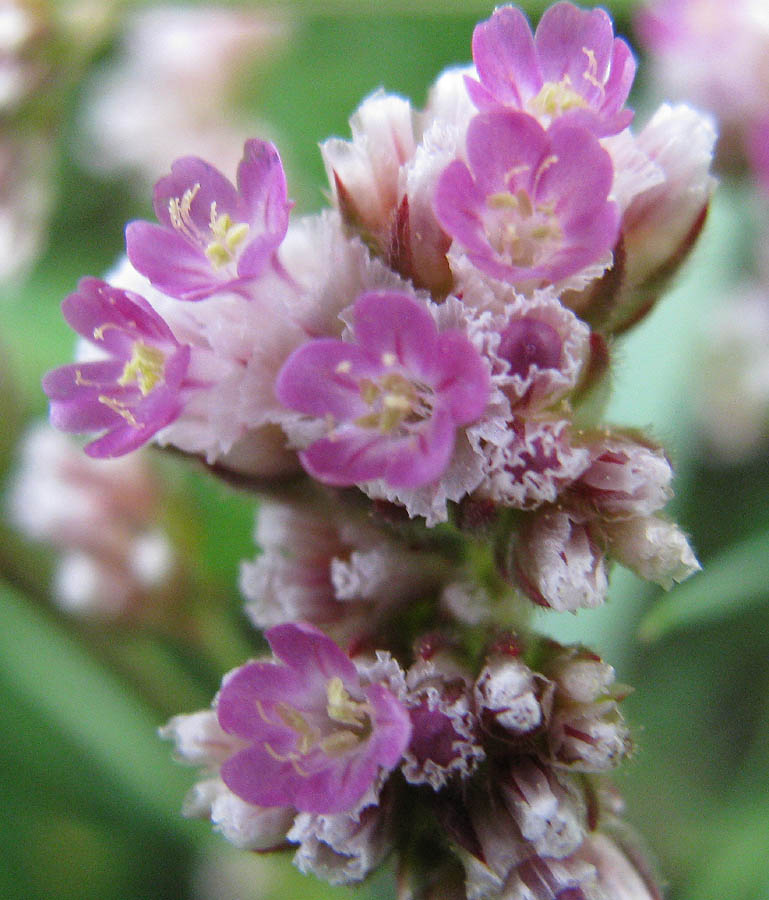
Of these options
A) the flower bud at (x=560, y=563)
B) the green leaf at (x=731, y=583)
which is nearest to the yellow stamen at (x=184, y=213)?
the flower bud at (x=560, y=563)

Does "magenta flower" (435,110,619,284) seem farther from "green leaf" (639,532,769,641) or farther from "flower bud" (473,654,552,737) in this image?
"green leaf" (639,532,769,641)

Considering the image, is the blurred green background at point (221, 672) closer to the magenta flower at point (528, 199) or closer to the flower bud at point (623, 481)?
the flower bud at point (623, 481)

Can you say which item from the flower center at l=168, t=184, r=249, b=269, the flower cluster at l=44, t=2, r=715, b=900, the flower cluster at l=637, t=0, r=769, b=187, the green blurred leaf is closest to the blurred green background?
the green blurred leaf

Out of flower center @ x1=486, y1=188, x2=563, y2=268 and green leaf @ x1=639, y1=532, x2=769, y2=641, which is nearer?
flower center @ x1=486, y1=188, x2=563, y2=268

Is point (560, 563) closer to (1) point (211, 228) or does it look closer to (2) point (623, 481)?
(2) point (623, 481)

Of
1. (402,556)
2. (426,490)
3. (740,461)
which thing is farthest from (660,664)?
(426,490)

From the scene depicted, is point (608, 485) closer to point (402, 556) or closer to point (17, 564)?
point (402, 556)
